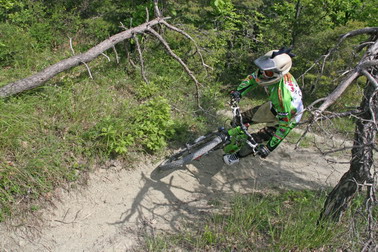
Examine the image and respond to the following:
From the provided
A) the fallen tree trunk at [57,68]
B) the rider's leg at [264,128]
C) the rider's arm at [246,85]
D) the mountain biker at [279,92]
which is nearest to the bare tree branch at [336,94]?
the mountain biker at [279,92]

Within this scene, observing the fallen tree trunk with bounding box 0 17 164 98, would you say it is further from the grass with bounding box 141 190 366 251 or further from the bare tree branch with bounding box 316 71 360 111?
the bare tree branch with bounding box 316 71 360 111

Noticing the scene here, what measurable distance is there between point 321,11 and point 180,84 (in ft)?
11.9

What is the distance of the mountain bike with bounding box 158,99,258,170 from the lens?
4562mm

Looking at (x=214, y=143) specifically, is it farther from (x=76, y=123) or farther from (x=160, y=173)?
(x=76, y=123)

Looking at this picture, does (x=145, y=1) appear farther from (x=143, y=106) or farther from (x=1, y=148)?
(x=1, y=148)

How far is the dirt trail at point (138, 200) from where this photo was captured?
145 inches

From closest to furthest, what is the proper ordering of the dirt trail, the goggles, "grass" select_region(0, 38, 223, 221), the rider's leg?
the dirt trail → "grass" select_region(0, 38, 223, 221) → the goggles → the rider's leg

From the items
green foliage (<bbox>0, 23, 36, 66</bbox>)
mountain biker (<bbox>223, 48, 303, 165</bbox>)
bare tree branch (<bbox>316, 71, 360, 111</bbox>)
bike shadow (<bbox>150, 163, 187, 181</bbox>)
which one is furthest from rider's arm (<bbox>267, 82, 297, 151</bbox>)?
green foliage (<bbox>0, 23, 36, 66</bbox>)

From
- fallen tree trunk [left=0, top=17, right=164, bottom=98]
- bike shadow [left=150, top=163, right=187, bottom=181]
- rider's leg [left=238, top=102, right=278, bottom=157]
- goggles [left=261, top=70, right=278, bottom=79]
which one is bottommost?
bike shadow [left=150, top=163, right=187, bottom=181]

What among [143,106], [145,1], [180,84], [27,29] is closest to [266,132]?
[143,106]

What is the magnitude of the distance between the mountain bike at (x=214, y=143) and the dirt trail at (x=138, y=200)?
343 millimetres

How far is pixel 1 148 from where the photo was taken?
156 inches

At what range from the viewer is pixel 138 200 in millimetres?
4395

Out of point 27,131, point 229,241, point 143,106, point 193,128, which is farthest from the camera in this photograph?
point 193,128
